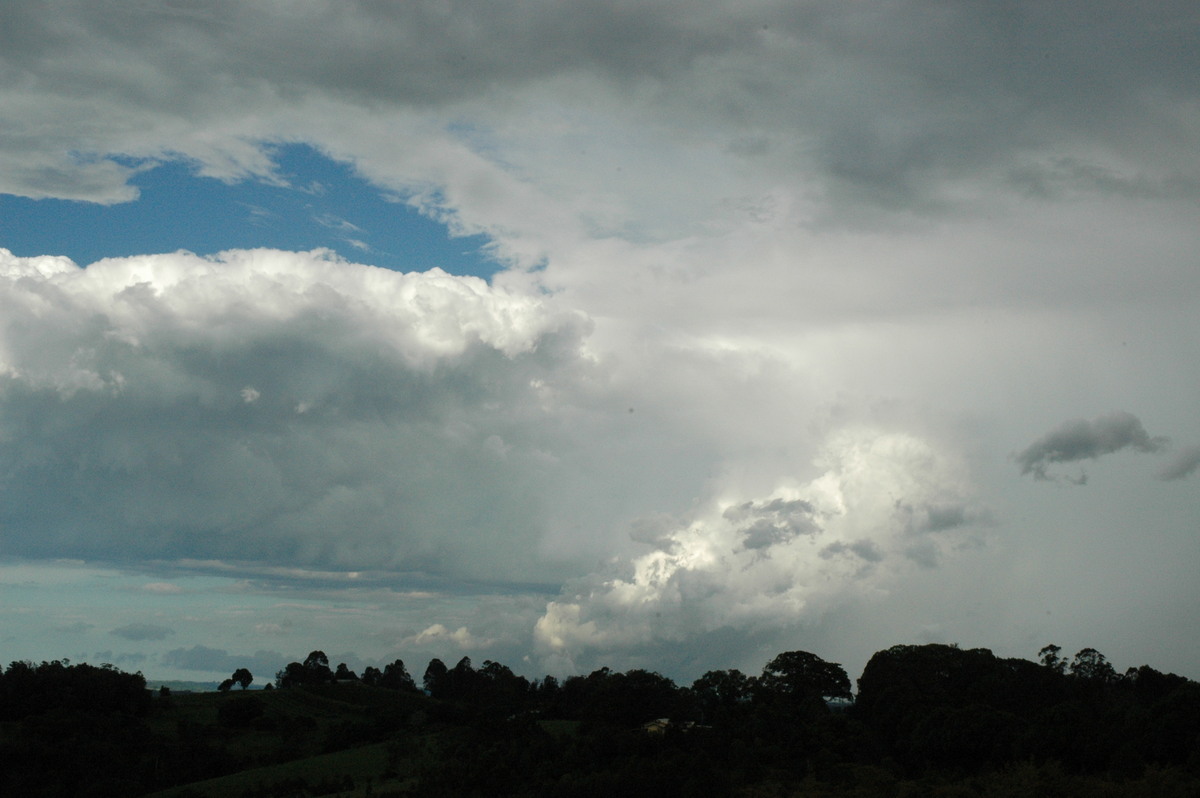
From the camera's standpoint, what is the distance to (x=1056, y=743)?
68562 mm

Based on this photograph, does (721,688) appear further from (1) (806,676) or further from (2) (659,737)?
(2) (659,737)

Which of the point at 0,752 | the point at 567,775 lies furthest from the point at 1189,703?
the point at 0,752

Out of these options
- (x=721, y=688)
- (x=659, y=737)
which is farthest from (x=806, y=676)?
(x=659, y=737)

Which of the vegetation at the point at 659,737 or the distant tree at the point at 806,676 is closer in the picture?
the vegetation at the point at 659,737

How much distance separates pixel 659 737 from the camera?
85.9m

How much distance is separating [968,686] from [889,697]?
858 inches

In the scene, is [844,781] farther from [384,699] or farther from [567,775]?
[384,699]

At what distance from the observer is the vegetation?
221 feet

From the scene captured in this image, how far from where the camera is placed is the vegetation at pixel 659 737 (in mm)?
67438

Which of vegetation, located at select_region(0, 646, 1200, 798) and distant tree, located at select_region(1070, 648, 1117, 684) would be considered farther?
distant tree, located at select_region(1070, 648, 1117, 684)

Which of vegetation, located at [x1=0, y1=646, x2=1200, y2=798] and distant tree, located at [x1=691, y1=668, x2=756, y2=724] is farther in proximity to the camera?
distant tree, located at [x1=691, y1=668, x2=756, y2=724]

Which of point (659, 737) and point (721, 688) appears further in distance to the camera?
point (721, 688)

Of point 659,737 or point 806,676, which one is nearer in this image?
point 659,737

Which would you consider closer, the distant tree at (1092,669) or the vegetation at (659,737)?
the vegetation at (659,737)
